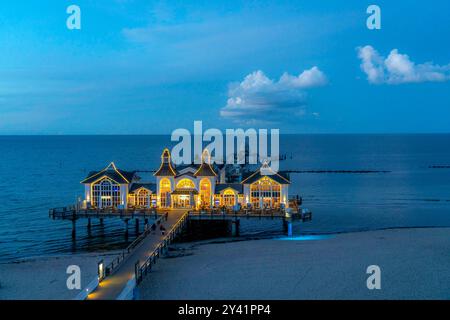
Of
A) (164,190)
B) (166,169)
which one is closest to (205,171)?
(166,169)

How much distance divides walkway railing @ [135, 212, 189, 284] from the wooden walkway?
177mm

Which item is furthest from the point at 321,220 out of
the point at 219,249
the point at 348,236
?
the point at 219,249

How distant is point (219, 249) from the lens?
42.9 metres

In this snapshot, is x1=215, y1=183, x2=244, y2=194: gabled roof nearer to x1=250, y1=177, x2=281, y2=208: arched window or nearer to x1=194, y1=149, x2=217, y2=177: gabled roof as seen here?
x1=250, y1=177, x2=281, y2=208: arched window

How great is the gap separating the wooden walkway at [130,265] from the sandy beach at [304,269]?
137 centimetres

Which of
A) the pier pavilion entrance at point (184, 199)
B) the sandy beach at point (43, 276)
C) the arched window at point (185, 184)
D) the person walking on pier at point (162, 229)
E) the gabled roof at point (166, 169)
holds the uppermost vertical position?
the gabled roof at point (166, 169)

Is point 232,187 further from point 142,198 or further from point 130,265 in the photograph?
point 130,265

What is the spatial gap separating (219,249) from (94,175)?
62.7 feet

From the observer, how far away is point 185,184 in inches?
2117

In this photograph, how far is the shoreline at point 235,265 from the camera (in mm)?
30016

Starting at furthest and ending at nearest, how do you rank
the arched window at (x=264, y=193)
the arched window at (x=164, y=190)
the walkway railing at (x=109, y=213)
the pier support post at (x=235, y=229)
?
the arched window at (x=164, y=190) < the arched window at (x=264, y=193) < the walkway railing at (x=109, y=213) < the pier support post at (x=235, y=229)

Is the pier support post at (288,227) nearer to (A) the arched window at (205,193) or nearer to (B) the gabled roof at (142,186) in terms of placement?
(A) the arched window at (205,193)

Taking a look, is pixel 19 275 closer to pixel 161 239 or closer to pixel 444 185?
pixel 161 239

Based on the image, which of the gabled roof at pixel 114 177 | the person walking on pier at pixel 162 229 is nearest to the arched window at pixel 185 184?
the gabled roof at pixel 114 177
